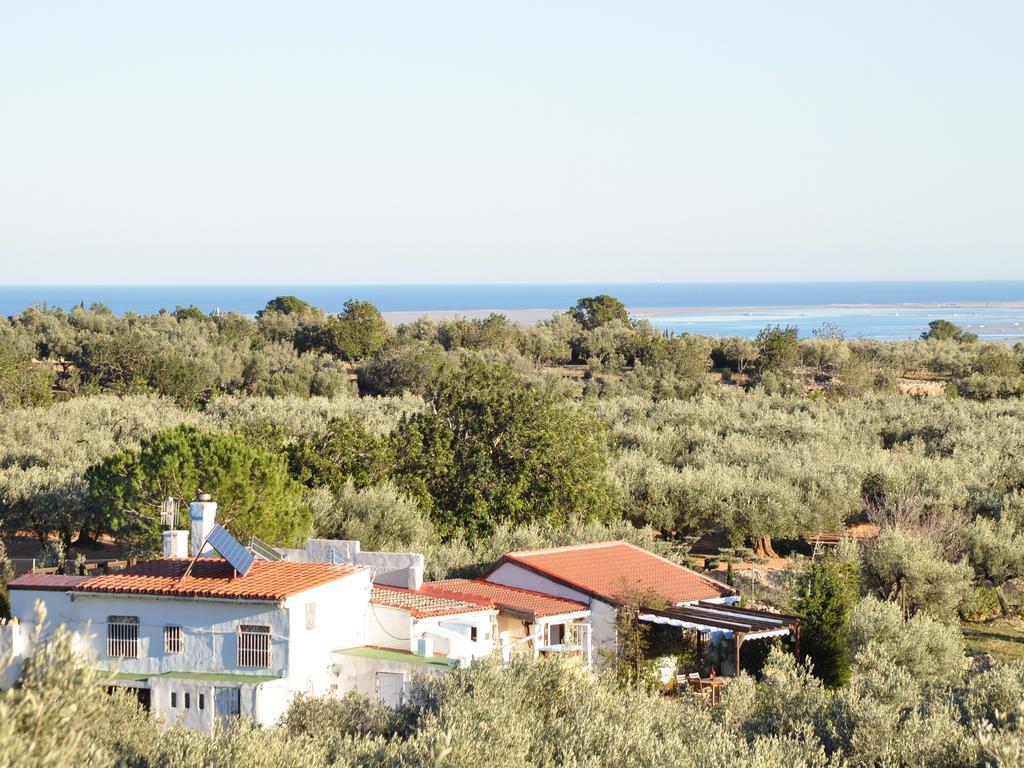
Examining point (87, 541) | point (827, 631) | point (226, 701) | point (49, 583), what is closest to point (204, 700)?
point (226, 701)

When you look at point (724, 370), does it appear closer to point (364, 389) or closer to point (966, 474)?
point (364, 389)

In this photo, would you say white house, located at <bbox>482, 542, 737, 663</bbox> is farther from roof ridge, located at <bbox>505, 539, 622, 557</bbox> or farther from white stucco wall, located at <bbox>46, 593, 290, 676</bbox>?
white stucco wall, located at <bbox>46, 593, 290, 676</bbox>

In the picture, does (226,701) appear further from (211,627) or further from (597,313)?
(597,313)

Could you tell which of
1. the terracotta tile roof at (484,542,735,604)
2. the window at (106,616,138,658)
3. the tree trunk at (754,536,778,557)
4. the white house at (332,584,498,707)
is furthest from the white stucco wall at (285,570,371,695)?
the tree trunk at (754,536,778,557)

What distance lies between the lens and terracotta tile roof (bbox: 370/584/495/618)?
21516mm

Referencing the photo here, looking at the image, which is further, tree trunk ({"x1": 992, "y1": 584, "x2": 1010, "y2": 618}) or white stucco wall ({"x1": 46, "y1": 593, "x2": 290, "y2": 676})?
tree trunk ({"x1": 992, "y1": 584, "x2": 1010, "y2": 618})

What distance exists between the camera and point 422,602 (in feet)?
73.3

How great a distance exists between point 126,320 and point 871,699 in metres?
85.3

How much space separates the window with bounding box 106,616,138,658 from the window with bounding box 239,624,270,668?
1.78 m

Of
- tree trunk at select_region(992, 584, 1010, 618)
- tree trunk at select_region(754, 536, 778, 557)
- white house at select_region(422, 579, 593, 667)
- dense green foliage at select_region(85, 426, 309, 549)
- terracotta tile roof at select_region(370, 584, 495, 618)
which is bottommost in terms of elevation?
tree trunk at select_region(754, 536, 778, 557)

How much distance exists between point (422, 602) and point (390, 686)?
3080 millimetres

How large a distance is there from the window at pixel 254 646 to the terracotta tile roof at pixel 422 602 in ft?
8.25

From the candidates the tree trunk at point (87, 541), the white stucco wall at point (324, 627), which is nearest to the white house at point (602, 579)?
the white stucco wall at point (324, 627)

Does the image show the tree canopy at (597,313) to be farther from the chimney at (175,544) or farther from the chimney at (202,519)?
the chimney at (202,519)
